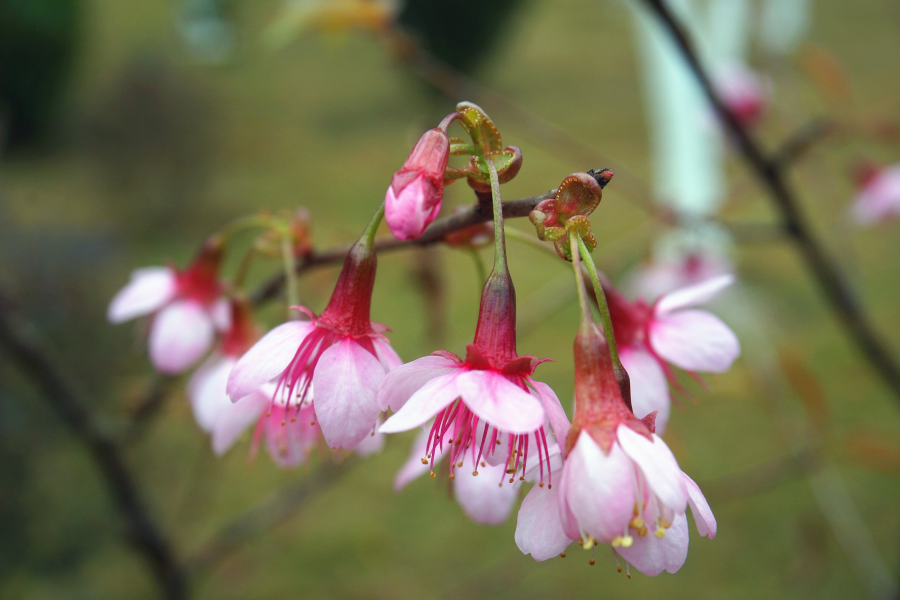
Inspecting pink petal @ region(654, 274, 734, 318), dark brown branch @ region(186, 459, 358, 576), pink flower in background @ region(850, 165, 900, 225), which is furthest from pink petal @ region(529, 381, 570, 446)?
pink flower in background @ region(850, 165, 900, 225)

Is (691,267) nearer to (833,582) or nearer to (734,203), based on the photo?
(734,203)

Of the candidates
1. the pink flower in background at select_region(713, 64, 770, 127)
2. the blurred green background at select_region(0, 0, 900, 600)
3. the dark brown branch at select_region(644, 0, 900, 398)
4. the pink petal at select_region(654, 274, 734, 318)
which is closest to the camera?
the pink petal at select_region(654, 274, 734, 318)

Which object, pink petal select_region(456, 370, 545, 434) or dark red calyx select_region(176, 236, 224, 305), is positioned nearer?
pink petal select_region(456, 370, 545, 434)

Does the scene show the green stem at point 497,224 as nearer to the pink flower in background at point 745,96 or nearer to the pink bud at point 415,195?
the pink bud at point 415,195

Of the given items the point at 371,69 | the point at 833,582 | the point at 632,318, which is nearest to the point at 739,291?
the point at 833,582

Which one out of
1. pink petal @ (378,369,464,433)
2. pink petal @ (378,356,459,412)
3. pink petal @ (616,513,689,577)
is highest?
pink petal @ (378,369,464,433)

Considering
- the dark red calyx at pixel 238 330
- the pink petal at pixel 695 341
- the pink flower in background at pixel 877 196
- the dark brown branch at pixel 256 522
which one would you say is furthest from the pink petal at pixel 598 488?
the pink flower in background at pixel 877 196

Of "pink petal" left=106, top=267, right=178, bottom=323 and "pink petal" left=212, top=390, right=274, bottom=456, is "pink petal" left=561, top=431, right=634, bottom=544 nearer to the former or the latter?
"pink petal" left=212, top=390, right=274, bottom=456
